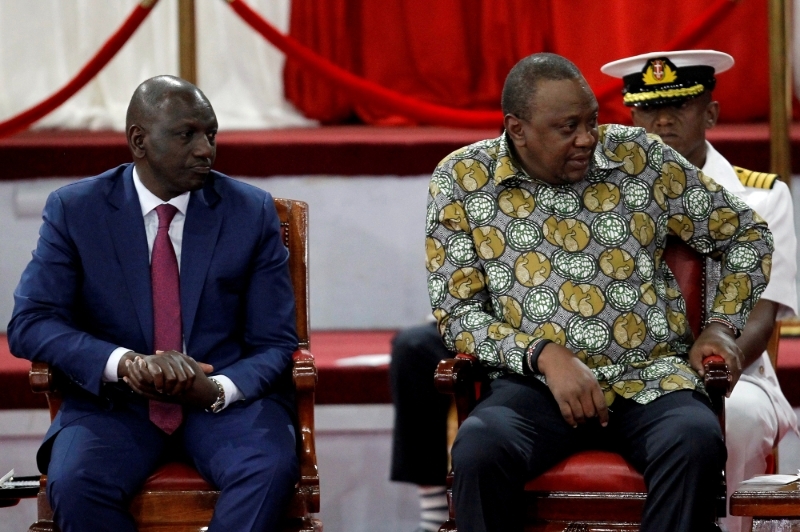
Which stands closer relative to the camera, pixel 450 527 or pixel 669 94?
pixel 450 527

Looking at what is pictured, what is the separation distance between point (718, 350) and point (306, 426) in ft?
3.09

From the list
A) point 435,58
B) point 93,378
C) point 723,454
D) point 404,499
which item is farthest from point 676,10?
point 93,378

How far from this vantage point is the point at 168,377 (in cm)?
255

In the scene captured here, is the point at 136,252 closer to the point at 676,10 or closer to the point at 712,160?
the point at 712,160

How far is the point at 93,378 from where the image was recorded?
2633 mm

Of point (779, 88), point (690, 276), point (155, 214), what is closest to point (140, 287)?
point (155, 214)

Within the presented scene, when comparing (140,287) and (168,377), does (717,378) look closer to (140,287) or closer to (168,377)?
(168,377)

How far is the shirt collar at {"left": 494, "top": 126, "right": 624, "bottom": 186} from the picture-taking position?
9.21 feet

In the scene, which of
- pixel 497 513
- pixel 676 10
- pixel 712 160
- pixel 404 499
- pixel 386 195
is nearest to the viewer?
pixel 497 513

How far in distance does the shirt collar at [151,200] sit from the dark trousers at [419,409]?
2.92 feet

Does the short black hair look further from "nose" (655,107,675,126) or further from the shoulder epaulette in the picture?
the shoulder epaulette

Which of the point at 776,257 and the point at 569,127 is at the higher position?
the point at 569,127

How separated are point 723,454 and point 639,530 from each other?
238mm

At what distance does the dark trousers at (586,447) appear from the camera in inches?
97.3
